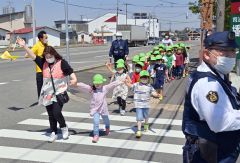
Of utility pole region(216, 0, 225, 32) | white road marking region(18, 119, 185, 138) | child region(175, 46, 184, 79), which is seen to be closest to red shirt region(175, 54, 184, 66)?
child region(175, 46, 184, 79)

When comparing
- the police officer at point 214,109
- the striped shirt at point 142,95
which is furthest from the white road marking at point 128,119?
the police officer at point 214,109

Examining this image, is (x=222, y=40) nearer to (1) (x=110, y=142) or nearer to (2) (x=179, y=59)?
(1) (x=110, y=142)

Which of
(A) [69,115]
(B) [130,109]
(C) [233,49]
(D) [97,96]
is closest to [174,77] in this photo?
(B) [130,109]

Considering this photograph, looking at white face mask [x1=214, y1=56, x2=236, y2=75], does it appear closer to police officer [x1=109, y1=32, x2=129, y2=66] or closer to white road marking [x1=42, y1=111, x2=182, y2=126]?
white road marking [x1=42, y1=111, x2=182, y2=126]

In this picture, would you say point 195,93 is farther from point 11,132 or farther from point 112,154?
point 11,132

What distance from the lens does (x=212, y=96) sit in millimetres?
2502

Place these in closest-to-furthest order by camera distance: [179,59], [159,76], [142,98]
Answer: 1. [142,98]
2. [159,76]
3. [179,59]

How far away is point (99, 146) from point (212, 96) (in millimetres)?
4447

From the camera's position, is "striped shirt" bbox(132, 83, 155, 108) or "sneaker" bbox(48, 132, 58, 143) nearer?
"sneaker" bbox(48, 132, 58, 143)

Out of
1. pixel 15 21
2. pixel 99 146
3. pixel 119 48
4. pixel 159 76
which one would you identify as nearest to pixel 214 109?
pixel 99 146

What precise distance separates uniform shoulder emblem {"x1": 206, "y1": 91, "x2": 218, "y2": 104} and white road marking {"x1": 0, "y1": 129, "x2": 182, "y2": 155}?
13.1 feet

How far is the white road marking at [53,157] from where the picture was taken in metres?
5.94

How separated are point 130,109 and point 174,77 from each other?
24.9ft

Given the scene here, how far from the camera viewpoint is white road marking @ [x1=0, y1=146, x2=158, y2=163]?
5941 mm
